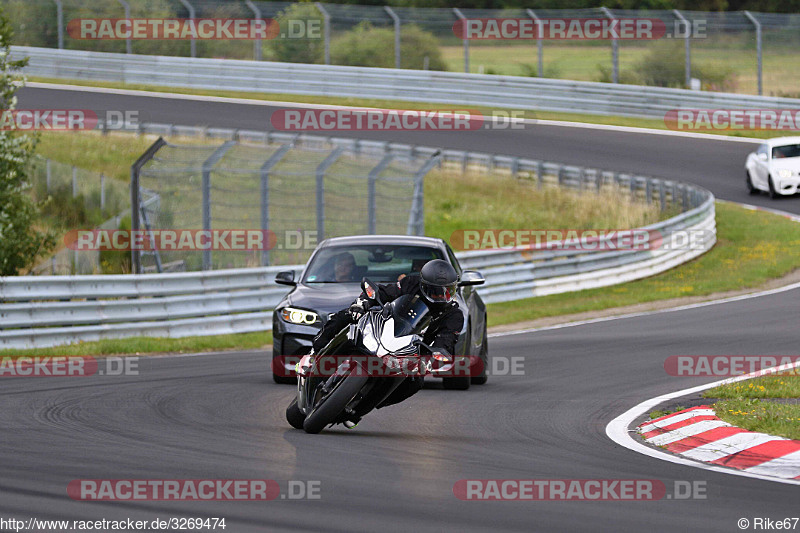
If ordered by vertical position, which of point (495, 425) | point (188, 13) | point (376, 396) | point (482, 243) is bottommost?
point (482, 243)

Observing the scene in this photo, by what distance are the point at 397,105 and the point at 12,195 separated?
906 inches

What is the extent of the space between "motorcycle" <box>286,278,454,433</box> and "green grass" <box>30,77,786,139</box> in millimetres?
32967

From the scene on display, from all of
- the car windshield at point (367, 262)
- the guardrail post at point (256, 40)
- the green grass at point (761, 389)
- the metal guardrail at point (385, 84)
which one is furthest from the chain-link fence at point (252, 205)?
the metal guardrail at point (385, 84)

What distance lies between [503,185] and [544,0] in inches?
1259

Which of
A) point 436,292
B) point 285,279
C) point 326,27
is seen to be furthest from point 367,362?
point 326,27

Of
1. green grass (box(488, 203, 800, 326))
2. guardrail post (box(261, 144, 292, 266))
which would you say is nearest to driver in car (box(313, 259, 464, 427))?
green grass (box(488, 203, 800, 326))

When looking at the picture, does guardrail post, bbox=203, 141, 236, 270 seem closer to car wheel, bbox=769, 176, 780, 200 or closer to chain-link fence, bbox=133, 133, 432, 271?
chain-link fence, bbox=133, 133, 432, 271

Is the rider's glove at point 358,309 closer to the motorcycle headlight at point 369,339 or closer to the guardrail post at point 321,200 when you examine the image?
the motorcycle headlight at point 369,339

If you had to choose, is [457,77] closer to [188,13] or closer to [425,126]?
[425,126]

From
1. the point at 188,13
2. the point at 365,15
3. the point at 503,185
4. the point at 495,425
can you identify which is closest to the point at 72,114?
the point at 188,13

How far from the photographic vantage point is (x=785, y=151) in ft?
102

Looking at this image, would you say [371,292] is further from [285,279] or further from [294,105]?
[294,105]

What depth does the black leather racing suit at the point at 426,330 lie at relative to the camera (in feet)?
27.5

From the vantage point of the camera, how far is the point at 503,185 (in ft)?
109
